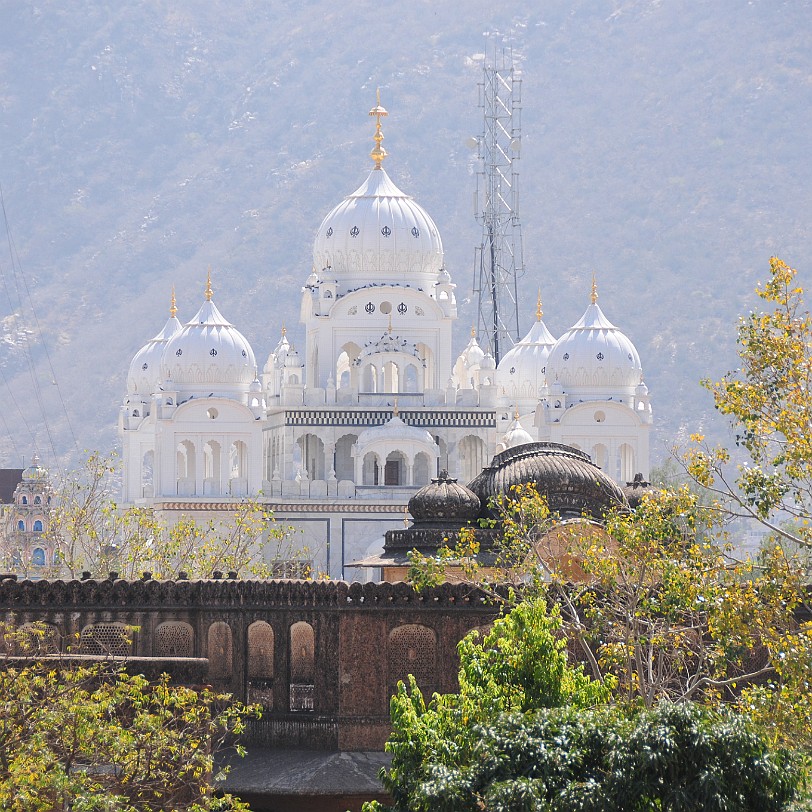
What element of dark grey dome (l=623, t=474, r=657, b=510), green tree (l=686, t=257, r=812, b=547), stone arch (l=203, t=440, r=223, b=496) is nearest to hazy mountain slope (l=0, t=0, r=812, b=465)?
stone arch (l=203, t=440, r=223, b=496)

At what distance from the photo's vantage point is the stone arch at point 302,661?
44.8 metres

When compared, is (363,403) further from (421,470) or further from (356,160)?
(356,160)

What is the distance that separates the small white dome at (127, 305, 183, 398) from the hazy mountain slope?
57203mm

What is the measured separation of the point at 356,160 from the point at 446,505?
11436cm

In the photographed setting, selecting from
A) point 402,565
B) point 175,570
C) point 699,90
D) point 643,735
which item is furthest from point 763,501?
point 699,90

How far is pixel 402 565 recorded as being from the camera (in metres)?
48.3

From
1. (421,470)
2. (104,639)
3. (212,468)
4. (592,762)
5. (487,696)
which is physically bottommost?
(592,762)

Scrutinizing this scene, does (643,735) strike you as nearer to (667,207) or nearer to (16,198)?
(667,207)

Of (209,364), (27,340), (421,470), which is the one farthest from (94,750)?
(27,340)

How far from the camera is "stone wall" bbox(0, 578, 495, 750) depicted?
144 feet

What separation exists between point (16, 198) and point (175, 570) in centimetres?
11287

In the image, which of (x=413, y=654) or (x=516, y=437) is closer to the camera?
(x=413, y=654)

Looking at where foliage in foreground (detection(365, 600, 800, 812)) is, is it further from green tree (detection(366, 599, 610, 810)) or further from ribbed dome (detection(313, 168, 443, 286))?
ribbed dome (detection(313, 168, 443, 286))

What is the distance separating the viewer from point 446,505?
49.1 m
